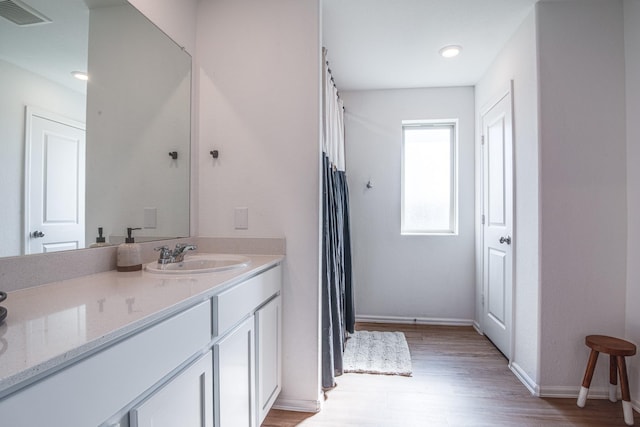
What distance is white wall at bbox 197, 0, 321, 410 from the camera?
1.76 meters

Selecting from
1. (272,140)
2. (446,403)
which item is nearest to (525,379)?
(446,403)

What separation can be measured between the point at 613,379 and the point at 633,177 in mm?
1167

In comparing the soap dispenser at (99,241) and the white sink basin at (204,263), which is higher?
the soap dispenser at (99,241)

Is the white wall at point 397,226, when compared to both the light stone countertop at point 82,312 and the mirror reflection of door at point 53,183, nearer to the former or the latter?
the light stone countertop at point 82,312

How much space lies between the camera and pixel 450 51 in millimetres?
2461

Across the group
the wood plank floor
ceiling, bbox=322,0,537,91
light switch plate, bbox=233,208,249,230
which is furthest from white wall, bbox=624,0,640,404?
light switch plate, bbox=233,208,249,230

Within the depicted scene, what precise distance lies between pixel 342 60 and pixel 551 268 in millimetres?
2148

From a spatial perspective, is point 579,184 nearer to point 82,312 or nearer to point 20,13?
point 82,312

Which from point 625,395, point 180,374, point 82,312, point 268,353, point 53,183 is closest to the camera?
point 82,312

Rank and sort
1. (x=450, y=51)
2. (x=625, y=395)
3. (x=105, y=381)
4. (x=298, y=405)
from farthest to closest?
(x=450, y=51) < (x=298, y=405) < (x=625, y=395) < (x=105, y=381)

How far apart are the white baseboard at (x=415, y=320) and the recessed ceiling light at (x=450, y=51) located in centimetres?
242

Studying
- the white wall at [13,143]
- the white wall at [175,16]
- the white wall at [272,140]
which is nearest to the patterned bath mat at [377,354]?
the white wall at [272,140]

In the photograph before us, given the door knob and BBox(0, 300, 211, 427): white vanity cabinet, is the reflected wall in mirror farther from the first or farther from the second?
the door knob

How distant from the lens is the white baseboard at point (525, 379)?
6.33ft
